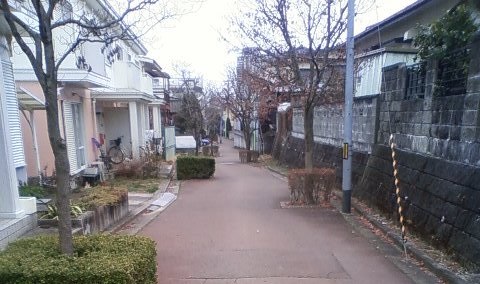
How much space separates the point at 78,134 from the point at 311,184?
7.92m

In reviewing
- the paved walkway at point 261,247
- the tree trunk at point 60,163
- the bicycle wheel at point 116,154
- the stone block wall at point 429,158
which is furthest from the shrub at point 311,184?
the bicycle wheel at point 116,154

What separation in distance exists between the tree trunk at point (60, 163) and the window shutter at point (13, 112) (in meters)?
3.58

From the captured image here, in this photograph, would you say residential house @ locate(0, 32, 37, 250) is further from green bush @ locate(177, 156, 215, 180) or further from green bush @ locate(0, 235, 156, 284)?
green bush @ locate(177, 156, 215, 180)

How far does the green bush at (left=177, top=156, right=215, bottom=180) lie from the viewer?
1620cm

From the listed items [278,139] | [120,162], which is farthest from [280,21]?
[278,139]

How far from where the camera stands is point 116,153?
16.9 meters

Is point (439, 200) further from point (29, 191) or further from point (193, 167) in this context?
point (193, 167)

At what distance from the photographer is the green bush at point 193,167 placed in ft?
53.2

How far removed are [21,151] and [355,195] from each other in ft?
25.9

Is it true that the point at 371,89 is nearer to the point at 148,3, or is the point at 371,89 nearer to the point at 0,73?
the point at 148,3

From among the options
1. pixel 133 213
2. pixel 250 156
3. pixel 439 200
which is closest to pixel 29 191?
pixel 133 213

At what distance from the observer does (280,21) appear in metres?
9.23

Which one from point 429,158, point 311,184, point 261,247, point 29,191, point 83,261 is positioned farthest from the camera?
point 311,184

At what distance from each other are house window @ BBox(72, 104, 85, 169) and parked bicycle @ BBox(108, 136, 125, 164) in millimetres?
3276
